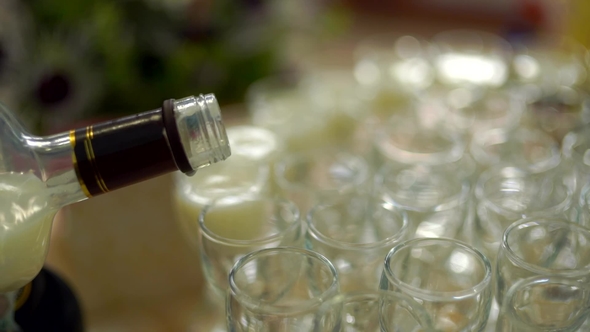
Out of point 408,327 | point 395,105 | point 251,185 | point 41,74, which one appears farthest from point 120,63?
point 408,327

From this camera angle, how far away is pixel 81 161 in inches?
17.1

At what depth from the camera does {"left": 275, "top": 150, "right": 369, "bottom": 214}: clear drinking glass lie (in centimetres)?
62

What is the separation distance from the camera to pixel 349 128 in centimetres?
91

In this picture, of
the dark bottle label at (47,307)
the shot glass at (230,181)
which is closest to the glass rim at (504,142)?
the shot glass at (230,181)

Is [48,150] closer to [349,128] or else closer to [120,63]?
[120,63]

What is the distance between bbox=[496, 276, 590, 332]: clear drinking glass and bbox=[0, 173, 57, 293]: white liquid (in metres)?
0.37

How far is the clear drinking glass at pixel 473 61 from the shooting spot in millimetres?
1021

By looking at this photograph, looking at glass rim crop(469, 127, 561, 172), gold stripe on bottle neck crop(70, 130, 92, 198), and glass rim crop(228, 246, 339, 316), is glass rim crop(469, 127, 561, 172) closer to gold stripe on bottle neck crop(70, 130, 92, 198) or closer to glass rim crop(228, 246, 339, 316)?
glass rim crop(228, 246, 339, 316)

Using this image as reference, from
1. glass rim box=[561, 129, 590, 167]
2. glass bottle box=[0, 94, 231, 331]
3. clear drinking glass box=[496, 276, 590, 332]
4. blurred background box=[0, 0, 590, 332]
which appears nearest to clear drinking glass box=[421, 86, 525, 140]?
blurred background box=[0, 0, 590, 332]

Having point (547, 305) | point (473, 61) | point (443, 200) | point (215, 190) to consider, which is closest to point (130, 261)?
point (215, 190)

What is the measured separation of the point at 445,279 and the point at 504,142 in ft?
0.96

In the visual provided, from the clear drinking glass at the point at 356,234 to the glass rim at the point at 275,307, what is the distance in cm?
4

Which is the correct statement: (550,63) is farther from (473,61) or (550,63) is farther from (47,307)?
(47,307)

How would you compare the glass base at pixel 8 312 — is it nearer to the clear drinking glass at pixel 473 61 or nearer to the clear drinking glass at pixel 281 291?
the clear drinking glass at pixel 281 291
